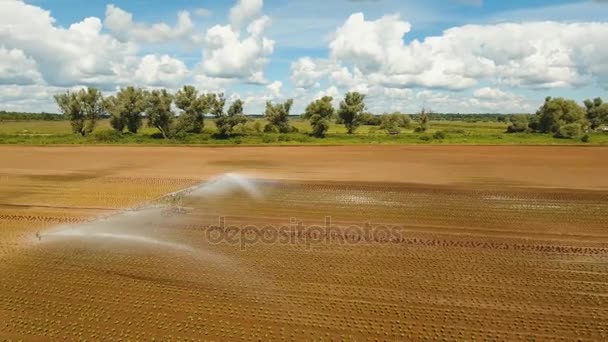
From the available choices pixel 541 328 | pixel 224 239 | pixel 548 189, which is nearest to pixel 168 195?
pixel 224 239

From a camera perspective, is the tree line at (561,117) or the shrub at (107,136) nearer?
the shrub at (107,136)

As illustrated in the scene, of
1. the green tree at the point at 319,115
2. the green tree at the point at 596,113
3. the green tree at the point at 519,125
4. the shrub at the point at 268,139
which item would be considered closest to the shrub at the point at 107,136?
the shrub at the point at 268,139

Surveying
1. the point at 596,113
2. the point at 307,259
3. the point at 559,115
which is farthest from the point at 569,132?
the point at 307,259

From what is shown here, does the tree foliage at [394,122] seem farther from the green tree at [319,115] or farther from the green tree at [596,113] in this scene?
the green tree at [596,113]

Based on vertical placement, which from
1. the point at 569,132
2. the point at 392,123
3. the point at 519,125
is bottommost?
the point at 569,132

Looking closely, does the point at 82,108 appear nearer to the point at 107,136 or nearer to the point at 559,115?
the point at 107,136

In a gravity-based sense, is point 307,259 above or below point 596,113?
below

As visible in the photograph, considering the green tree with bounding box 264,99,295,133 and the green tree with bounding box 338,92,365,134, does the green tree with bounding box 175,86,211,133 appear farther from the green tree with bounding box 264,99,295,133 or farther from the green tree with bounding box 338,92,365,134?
the green tree with bounding box 338,92,365,134

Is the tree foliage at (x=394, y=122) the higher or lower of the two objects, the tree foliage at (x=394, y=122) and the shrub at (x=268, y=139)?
the higher
